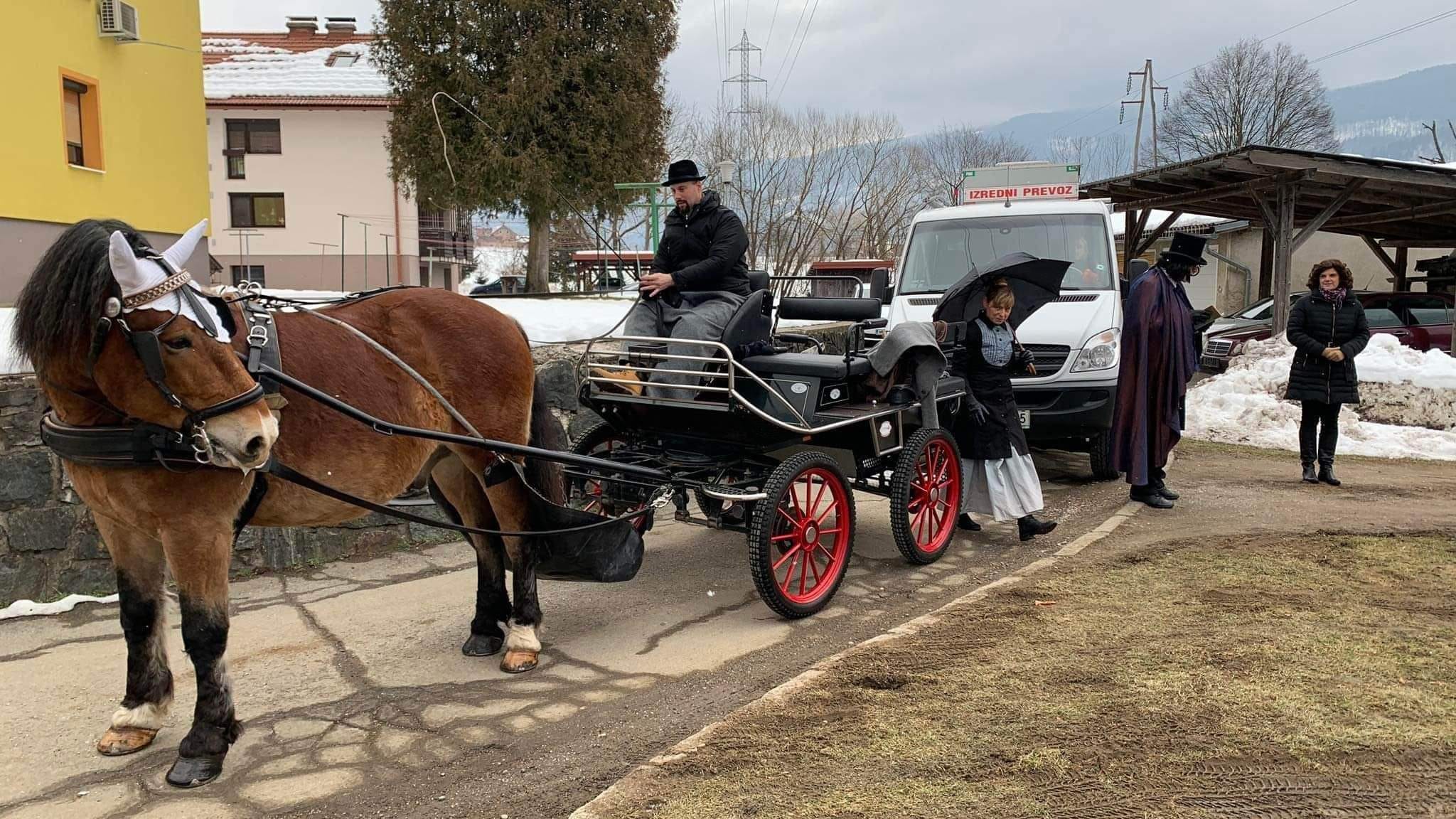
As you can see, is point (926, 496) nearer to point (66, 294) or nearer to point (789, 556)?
point (789, 556)

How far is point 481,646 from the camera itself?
4.62 meters

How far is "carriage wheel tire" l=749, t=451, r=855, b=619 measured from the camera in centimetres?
476

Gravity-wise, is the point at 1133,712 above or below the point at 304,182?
below

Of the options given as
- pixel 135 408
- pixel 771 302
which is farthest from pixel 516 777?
pixel 771 302

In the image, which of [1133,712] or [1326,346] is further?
[1326,346]

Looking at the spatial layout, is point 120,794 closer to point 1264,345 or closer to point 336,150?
point 1264,345

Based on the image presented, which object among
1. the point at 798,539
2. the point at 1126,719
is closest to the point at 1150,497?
the point at 798,539

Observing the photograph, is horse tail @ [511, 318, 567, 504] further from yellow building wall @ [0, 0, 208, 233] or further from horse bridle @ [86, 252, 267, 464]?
yellow building wall @ [0, 0, 208, 233]

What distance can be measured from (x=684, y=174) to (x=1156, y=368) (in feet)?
13.4

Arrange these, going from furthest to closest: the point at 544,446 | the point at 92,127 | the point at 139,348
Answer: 1. the point at 92,127
2. the point at 544,446
3. the point at 139,348

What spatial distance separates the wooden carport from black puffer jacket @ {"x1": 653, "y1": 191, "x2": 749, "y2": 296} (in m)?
10.2

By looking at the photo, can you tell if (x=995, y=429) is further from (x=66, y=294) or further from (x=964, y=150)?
(x=964, y=150)

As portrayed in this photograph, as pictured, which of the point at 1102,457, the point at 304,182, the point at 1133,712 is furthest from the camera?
the point at 304,182

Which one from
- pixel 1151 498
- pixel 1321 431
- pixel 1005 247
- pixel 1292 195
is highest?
pixel 1292 195
